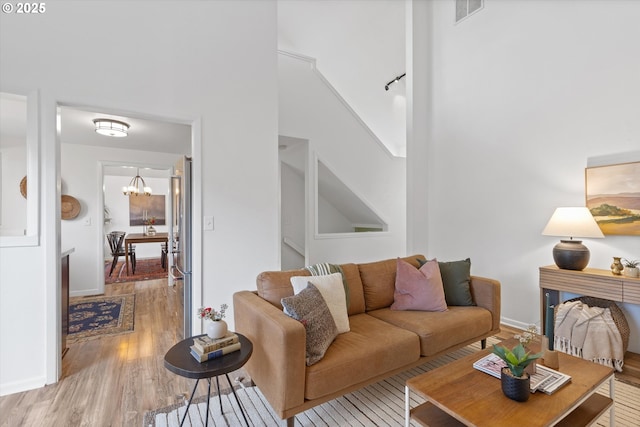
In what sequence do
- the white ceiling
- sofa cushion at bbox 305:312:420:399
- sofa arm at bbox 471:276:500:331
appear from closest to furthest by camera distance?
1. sofa cushion at bbox 305:312:420:399
2. sofa arm at bbox 471:276:500:331
3. the white ceiling

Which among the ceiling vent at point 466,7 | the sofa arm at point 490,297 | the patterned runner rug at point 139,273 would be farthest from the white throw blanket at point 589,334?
the patterned runner rug at point 139,273

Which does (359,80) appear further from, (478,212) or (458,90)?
(478,212)

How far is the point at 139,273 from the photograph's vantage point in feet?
A: 21.9

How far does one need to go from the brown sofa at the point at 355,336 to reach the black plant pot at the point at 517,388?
0.69 metres

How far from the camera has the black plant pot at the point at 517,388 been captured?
1372 millimetres

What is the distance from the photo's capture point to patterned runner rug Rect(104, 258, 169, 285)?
6.03m

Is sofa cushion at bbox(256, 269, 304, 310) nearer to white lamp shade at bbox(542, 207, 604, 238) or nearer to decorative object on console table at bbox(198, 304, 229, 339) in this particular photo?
decorative object on console table at bbox(198, 304, 229, 339)

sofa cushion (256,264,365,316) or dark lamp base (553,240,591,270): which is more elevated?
dark lamp base (553,240,591,270)

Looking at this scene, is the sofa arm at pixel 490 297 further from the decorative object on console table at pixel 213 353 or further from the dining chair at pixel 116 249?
the dining chair at pixel 116 249

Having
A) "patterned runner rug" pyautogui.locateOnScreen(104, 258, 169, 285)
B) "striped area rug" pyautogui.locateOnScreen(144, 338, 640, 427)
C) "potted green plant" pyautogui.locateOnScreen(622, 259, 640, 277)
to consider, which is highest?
"potted green plant" pyautogui.locateOnScreen(622, 259, 640, 277)

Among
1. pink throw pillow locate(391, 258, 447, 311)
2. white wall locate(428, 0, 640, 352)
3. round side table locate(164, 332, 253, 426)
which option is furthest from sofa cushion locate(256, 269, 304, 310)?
white wall locate(428, 0, 640, 352)

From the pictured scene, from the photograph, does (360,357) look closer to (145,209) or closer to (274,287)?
(274,287)

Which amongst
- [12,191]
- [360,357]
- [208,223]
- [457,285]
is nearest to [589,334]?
[457,285]

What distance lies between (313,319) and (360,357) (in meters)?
0.35
